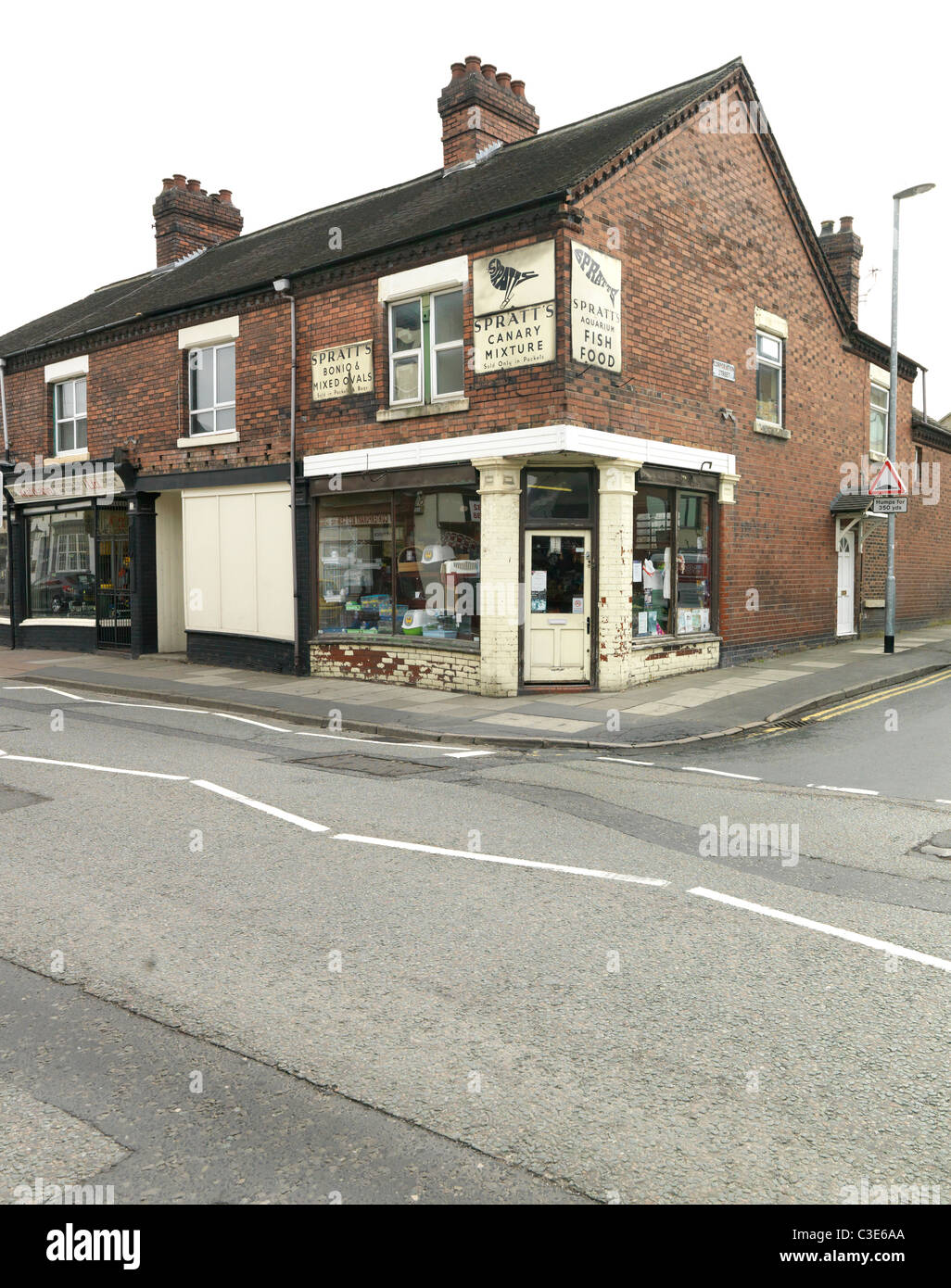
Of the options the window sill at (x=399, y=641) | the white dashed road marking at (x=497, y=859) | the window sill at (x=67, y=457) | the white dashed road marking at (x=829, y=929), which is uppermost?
the window sill at (x=67, y=457)

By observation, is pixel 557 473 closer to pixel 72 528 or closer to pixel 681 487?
pixel 681 487

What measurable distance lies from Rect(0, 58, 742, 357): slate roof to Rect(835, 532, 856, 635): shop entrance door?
9.51 metres

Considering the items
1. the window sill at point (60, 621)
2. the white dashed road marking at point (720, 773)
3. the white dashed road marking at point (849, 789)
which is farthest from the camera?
the window sill at point (60, 621)

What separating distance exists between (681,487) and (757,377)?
11.4ft

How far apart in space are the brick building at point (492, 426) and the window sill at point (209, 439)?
6 cm

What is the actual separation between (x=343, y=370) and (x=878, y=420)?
1356cm

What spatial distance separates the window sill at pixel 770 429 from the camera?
17.7 metres

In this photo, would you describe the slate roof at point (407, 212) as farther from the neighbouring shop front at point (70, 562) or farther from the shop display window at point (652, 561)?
the shop display window at point (652, 561)

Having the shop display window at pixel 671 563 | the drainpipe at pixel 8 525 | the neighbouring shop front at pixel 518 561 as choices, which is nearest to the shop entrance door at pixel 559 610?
the neighbouring shop front at pixel 518 561

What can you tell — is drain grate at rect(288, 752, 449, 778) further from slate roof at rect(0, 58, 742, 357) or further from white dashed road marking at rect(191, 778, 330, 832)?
slate roof at rect(0, 58, 742, 357)

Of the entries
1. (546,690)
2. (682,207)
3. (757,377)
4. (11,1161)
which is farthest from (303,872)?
(757,377)

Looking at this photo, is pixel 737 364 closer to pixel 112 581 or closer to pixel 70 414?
pixel 112 581

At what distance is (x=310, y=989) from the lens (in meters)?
4.46
